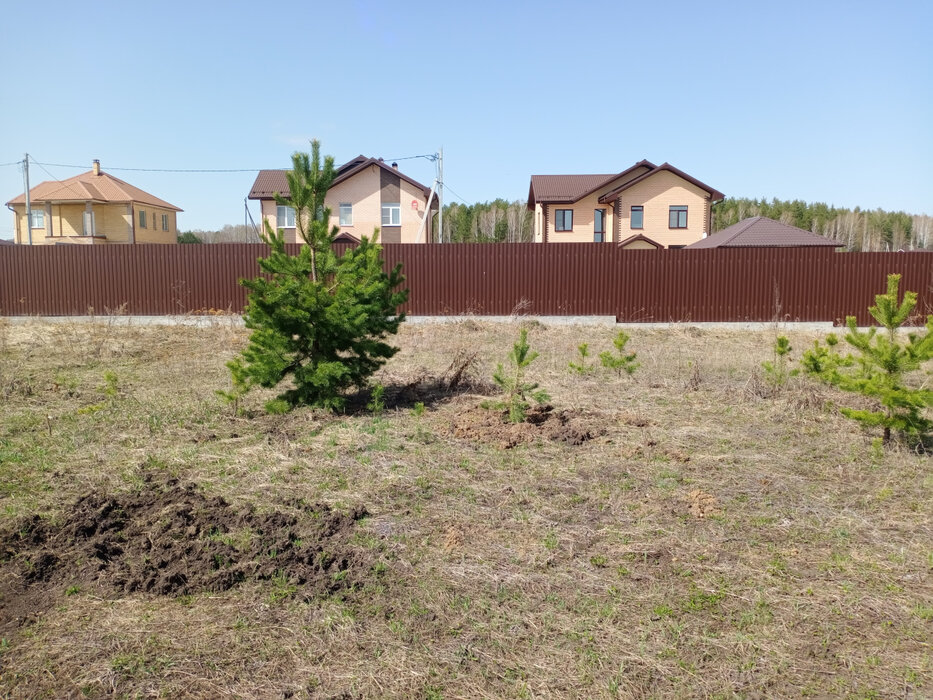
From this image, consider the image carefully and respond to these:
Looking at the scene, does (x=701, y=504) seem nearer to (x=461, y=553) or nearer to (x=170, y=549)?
(x=461, y=553)

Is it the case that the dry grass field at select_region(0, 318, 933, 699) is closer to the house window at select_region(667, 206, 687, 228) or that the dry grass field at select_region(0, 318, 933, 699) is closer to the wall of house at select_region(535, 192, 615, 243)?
the house window at select_region(667, 206, 687, 228)

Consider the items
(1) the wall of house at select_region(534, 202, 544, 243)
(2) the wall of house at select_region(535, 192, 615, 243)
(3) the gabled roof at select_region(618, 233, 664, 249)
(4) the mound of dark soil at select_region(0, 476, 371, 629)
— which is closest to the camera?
(4) the mound of dark soil at select_region(0, 476, 371, 629)

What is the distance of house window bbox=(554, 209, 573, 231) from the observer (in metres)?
34.5

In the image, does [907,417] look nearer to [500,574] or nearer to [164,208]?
[500,574]

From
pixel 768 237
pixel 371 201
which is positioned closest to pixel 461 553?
pixel 768 237

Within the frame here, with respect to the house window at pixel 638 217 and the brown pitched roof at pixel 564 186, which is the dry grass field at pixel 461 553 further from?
the brown pitched roof at pixel 564 186

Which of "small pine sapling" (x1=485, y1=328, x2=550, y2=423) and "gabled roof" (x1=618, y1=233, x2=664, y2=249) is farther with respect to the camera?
"gabled roof" (x1=618, y1=233, x2=664, y2=249)

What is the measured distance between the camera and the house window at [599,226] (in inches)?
1352

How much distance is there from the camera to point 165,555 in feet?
12.7

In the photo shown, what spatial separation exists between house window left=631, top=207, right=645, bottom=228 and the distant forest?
3529 cm

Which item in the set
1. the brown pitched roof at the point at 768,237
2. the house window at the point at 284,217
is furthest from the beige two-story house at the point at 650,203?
the house window at the point at 284,217

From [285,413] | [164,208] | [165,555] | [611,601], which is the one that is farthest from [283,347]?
[164,208]

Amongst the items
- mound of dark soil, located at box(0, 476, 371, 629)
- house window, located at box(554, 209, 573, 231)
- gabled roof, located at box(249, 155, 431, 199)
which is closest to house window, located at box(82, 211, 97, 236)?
gabled roof, located at box(249, 155, 431, 199)

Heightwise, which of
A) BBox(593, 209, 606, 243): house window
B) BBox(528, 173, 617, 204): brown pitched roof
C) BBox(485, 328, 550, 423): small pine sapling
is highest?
BBox(528, 173, 617, 204): brown pitched roof
